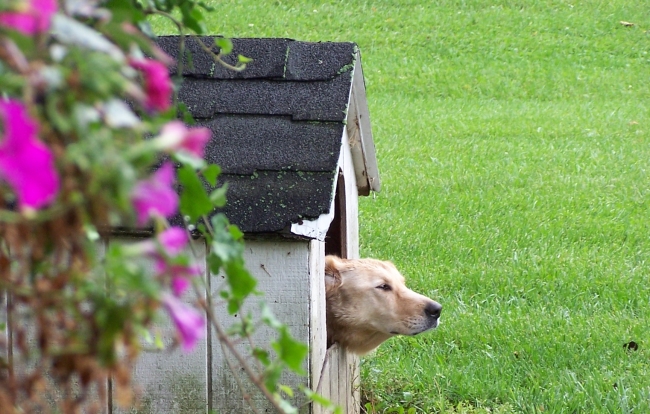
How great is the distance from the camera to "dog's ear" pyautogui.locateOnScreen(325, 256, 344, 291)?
3840 millimetres

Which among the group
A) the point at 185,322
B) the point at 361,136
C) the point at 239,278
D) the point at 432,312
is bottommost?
the point at 185,322

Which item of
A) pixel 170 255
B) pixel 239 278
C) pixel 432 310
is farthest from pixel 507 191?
pixel 170 255

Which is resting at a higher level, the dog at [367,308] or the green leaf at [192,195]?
the dog at [367,308]

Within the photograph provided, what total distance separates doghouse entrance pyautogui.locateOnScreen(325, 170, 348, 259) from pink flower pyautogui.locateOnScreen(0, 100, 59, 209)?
3.05 m

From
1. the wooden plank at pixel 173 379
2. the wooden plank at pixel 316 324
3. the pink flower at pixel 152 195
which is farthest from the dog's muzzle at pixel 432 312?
the pink flower at pixel 152 195

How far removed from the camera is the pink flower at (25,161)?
24.7 inches

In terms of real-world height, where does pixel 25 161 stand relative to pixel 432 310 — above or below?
below

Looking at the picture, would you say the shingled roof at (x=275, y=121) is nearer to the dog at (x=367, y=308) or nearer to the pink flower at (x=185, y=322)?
the dog at (x=367, y=308)

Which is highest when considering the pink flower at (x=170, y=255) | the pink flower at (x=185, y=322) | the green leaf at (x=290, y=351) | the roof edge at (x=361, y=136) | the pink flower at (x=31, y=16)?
the roof edge at (x=361, y=136)

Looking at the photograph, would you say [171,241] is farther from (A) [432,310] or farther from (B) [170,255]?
(A) [432,310]

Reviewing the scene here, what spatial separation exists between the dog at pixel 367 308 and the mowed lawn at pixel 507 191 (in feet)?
1.76

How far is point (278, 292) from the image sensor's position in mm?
2775

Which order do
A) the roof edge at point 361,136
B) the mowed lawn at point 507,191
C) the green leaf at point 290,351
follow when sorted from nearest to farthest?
the green leaf at point 290,351 → the roof edge at point 361,136 → the mowed lawn at point 507,191

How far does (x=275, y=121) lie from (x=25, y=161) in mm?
2457
